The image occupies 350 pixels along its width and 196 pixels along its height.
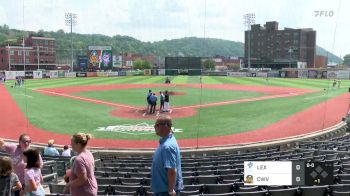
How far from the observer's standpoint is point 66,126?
2241 centimetres

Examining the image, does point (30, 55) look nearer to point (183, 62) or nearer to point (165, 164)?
point (183, 62)

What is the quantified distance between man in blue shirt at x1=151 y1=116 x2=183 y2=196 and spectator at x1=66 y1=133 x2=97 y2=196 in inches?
39.2

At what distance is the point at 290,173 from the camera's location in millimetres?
6441

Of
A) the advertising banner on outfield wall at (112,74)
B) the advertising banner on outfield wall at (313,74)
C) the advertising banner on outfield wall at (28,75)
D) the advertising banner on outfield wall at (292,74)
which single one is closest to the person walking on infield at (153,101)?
the advertising banner on outfield wall at (28,75)

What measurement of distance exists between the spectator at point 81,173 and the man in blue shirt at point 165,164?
995 mm

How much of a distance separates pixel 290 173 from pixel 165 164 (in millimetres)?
2412

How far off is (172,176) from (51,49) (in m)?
115

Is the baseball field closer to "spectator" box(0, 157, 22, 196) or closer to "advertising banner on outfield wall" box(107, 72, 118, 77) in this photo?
"spectator" box(0, 157, 22, 196)

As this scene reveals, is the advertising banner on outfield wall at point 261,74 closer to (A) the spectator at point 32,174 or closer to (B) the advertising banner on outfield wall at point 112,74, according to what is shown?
(B) the advertising banner on outfield wall at point 112,74

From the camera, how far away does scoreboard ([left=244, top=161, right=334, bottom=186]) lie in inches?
251

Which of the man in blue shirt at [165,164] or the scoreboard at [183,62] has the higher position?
the scoreboard at [183,62]

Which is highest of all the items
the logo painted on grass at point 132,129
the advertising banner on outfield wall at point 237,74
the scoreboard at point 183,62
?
the scoreboard at point 183,62

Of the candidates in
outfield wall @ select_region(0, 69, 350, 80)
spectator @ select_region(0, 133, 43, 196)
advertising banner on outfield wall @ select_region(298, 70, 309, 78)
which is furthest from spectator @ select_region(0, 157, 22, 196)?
advertising banner on outfield wall @ select_region(298, 70, 309, 78)

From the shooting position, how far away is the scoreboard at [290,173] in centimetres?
637
